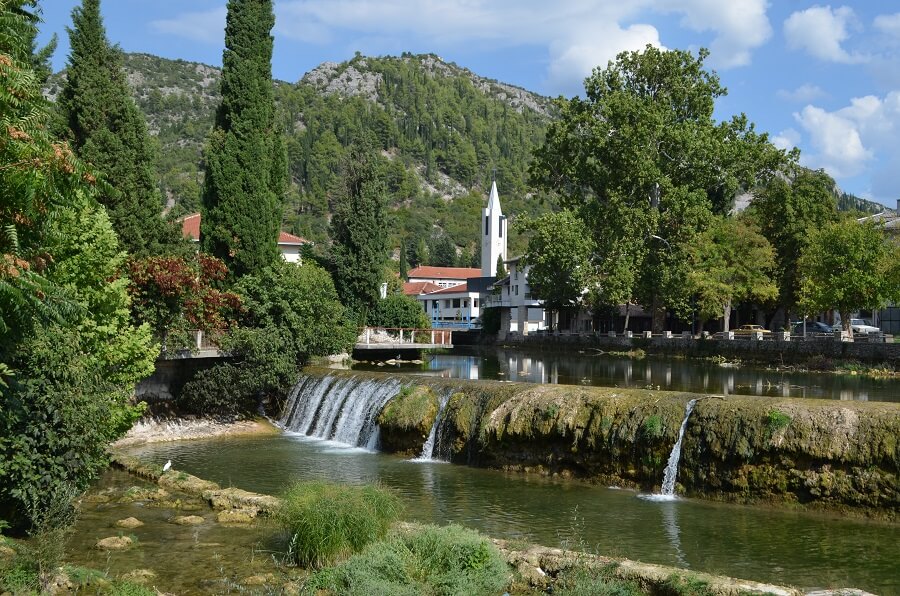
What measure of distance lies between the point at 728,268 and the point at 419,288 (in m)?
64.0

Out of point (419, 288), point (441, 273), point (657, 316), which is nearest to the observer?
point (657, 316)

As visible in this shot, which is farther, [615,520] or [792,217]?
[792,217]

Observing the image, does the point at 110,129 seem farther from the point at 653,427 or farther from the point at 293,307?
the point at 653,427

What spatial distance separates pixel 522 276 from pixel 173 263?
2206 inches

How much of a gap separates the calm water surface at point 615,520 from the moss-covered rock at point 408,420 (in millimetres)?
891

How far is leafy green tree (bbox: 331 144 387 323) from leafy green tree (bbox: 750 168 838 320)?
2762cm

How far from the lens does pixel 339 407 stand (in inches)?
977

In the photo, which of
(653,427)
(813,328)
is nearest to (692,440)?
(653,427)

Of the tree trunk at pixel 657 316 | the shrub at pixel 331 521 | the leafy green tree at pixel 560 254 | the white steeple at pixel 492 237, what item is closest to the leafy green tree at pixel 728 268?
the tree trunk at pixel 657 316

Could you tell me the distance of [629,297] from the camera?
2031 inches

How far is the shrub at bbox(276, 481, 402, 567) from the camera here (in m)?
11.0

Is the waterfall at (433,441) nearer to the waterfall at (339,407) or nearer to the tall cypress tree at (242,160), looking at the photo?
the waterfall at (339,407)

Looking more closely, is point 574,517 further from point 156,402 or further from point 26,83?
point 156,402

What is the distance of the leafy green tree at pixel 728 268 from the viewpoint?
163 feet
